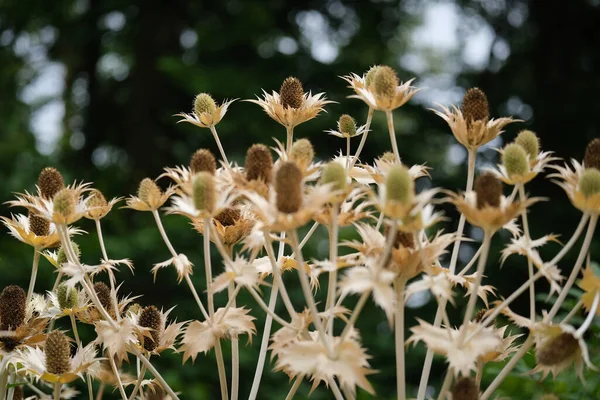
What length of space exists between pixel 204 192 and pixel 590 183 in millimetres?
616

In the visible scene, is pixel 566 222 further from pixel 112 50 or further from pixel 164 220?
pixel 112 50

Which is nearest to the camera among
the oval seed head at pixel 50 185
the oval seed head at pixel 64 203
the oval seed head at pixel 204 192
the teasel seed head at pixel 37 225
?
the oval seed head at pixel 204 192

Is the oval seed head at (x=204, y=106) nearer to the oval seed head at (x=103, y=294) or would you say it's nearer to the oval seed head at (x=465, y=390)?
the oval seed head at (x=103, y=294)

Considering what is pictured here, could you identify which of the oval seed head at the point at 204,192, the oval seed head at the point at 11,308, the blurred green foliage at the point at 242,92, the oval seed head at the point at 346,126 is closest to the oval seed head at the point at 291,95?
the oval seed head at the point at 346,126

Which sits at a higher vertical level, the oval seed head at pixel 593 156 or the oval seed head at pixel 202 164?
the oval seed head at pixel 593 156

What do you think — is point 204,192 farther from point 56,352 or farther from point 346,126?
point 346,126

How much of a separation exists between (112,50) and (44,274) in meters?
3.32

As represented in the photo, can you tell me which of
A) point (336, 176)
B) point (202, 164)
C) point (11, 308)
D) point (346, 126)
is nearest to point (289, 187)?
point (336, 176)

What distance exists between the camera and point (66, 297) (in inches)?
64.2

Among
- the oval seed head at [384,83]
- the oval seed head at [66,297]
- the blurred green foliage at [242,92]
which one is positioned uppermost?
the oval seed head at [384,83]

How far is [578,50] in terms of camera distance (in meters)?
6.95

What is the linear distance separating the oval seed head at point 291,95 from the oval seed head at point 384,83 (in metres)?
0.24

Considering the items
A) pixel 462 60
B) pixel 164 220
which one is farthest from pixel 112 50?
pixel 462 60

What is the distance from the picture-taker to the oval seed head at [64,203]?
1.38 metres
